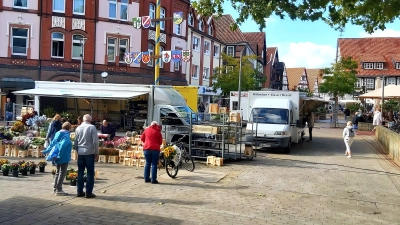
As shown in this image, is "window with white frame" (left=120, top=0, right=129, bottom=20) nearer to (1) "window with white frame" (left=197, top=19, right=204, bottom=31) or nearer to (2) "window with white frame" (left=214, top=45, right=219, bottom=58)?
(1) "window with white frame" (left=197, top=19, right=204, bottom=31)

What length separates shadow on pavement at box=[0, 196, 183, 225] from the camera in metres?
7.20

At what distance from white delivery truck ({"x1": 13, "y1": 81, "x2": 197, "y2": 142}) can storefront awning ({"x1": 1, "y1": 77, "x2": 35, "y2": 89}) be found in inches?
462

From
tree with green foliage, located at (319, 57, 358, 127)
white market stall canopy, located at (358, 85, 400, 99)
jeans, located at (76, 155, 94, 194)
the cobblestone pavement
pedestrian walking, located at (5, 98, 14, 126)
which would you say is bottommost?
the cobblestone pavement

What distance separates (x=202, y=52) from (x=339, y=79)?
15.9 metres

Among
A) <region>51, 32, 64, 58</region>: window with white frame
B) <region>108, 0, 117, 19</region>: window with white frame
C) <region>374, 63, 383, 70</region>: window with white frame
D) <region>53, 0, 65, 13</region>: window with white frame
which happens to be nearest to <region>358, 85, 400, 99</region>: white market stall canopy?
<region>108, 0, 117, 19</region>: window with white frame

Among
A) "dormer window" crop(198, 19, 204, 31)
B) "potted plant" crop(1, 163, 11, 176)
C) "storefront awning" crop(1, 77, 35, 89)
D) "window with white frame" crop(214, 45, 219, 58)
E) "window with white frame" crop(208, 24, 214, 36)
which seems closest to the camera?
"potted plant" crop(1, 163, 11, 176)

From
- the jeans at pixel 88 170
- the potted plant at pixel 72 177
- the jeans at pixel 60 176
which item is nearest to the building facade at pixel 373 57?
the potted plant at pixel 72 177

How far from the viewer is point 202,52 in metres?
47.1

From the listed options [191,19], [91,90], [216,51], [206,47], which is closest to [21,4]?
[91,90]

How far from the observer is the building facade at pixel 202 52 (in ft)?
145

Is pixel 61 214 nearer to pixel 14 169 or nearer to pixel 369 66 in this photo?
pixel 14 169

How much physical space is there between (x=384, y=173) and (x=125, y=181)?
828cm

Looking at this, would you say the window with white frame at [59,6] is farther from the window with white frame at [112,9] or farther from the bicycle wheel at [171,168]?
the bicycle wheel at [171,168]

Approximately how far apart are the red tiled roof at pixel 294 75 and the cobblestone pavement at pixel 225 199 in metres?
92.4
